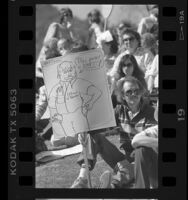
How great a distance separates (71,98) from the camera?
4383 millimetres

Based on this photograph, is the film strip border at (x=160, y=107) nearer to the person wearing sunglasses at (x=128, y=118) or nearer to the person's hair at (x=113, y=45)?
the person wearing sunglasses at (x=128, y=118)

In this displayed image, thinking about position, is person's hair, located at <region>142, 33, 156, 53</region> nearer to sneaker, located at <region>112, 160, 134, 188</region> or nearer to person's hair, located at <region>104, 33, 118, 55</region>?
person's hair, located at <region>104, 33, 118, 55</region>

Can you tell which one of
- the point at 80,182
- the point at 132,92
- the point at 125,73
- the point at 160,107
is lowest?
the point at 80,182

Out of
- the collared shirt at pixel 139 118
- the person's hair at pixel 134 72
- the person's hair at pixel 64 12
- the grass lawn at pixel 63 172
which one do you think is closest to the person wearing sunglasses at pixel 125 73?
the person's hair at pixel 134 72

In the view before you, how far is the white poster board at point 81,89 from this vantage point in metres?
4.36

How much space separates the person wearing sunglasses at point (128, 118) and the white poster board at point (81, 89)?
112 millimetres

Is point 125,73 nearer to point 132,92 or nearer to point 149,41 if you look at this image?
point 132,92

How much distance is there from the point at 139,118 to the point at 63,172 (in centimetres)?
87

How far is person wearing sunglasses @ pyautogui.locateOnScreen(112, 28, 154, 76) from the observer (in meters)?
4.39

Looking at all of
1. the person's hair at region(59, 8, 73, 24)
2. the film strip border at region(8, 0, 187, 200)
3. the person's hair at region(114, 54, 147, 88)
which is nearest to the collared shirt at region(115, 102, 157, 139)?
the film strip border at region(8, 0, 187, 200)

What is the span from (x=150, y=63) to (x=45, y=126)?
115 cm

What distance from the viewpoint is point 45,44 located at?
4.38 metres

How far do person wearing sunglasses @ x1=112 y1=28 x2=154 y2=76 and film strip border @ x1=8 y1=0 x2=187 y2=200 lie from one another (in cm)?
14

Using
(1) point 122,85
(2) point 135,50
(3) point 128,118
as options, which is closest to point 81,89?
(1) point 122,85
